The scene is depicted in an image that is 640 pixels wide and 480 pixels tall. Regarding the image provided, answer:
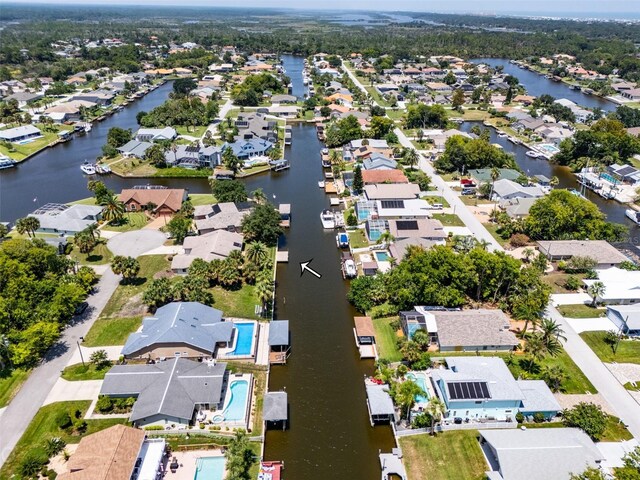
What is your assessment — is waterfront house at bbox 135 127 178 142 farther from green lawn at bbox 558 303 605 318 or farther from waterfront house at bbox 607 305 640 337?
waterfront house at bbox 607 305 640 337

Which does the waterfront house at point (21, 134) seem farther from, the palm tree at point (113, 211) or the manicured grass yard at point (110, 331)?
the manicured grass yard at point (110, 331)

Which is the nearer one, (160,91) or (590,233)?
(590,233)

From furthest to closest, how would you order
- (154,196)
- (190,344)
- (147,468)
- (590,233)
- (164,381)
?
(154,196), (590,233), (190,344), (164,381), (147,468)

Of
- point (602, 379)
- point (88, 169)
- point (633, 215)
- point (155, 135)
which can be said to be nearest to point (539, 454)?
point (602, 379)

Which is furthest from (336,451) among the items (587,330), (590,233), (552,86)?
(552,86)

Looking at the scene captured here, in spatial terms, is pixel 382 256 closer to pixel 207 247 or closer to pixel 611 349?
pixel 207 247

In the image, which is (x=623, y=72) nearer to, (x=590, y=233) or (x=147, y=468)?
(x=590, y=233)

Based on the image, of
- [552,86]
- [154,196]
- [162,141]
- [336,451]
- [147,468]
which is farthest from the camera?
[552,86]
